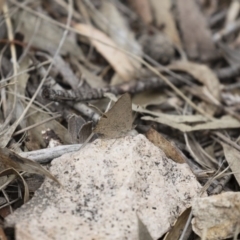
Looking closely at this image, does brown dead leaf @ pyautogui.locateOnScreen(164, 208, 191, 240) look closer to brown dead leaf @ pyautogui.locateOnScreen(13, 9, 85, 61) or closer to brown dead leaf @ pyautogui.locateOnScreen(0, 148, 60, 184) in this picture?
brown dead leaf @ pyautogui.locateOnScreen(0, 148, 60, 184)

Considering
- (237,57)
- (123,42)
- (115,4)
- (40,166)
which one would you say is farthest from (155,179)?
(115,4)

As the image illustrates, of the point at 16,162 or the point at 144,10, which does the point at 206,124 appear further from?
the point at 144,10

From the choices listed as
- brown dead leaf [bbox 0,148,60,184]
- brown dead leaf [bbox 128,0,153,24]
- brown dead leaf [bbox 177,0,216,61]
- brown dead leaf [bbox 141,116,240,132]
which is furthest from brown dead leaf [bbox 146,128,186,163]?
brown dead leaf [bbox 128,0,153,24]

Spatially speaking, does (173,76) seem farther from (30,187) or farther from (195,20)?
(30,187)

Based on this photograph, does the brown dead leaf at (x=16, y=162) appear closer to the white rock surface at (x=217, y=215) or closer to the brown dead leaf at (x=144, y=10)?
the white rock surface at (x=217, y=215)

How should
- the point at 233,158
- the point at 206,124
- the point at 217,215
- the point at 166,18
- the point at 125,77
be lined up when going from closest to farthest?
the point at 217,215 → the point at 233,158 → the point at 206,124 → the point at 125,77 → the point at 166,18

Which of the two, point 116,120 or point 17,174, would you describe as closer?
point 17,174

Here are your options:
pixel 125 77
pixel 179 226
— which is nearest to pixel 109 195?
pixel 179 226

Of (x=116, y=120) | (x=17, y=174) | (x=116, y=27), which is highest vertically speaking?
(x=116, y=27)
